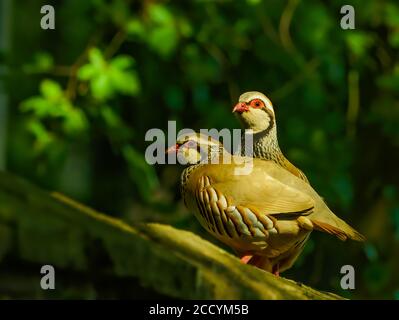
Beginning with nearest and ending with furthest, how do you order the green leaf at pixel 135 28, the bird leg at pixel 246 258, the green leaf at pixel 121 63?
the bird leg at pixel 246 258 < the green leaf at pixel 121 63 < the green leaf at pixel 135 28

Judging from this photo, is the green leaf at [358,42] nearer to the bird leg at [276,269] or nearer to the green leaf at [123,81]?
the green leaf at [123,81]

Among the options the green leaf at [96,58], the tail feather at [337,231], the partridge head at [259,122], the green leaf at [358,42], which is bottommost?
the tail feather at [337,231]

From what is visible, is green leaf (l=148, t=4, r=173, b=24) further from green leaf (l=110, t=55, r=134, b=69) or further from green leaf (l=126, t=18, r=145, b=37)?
green leaf (l=110, t=55, r=134, b=69)

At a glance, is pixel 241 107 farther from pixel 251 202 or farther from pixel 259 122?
pixel 251 202

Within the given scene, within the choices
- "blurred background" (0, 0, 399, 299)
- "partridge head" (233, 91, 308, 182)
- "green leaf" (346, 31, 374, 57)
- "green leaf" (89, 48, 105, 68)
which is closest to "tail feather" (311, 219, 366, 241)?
"partridge head" (233, 91, 308, 182)

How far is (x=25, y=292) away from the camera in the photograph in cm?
184

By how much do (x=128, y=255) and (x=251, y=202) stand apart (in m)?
0.33

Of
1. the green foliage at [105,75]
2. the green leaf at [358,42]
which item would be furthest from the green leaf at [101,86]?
the green leaf at [358,42]

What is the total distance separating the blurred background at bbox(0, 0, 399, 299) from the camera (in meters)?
3.60

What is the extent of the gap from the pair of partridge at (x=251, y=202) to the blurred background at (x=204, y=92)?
1869mm

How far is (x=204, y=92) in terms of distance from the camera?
12.4 feet

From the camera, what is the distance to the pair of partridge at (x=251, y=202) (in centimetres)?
158
